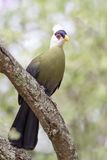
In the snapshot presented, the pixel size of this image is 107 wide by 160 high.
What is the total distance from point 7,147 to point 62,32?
75 centimetres

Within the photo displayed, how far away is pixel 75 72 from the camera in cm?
399

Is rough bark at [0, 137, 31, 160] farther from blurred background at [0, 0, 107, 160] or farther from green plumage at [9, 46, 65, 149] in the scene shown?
blurred background at [0, 0, 107, 160]

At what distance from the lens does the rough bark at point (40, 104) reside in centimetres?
191

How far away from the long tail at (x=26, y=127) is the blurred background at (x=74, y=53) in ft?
4.56

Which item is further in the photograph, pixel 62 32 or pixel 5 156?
pixel 62 32

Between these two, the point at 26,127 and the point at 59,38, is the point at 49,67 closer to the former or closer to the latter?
the point at 59,38

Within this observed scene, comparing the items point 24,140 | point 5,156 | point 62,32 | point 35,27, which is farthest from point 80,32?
point 5,156

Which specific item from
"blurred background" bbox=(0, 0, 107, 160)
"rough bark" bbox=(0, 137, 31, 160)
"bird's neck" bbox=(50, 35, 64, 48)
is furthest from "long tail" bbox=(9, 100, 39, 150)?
"blurred background" bbox=(0, 0, 107, 160)

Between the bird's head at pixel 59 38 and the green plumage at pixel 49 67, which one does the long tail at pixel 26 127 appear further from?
the bird's head at pixel 59 38

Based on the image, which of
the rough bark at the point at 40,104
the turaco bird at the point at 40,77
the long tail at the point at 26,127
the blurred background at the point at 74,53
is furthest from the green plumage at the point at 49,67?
the blurred background at the point at 74,53

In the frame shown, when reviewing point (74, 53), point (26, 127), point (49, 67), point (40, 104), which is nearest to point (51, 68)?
point (49, 67)

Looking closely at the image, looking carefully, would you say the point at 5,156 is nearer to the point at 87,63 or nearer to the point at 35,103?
the point at 35,103

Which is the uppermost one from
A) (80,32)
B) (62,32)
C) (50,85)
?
(80,32)

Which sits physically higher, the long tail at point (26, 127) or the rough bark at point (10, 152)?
the long tail at point (26, 127)
